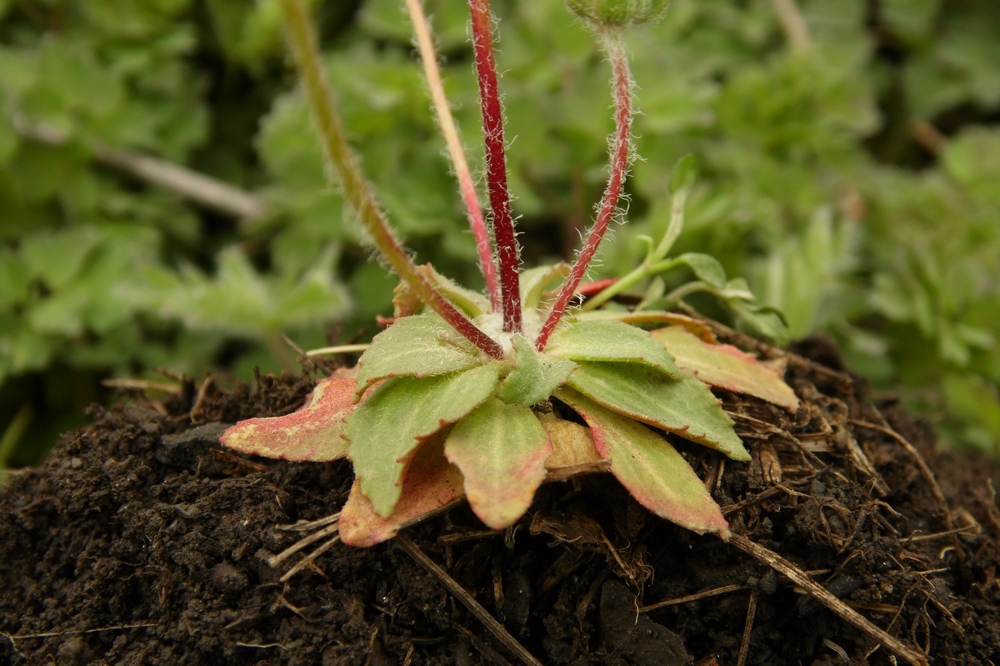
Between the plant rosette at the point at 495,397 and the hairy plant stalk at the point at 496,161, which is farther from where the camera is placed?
the hairy plant stalk at the point at 496,161

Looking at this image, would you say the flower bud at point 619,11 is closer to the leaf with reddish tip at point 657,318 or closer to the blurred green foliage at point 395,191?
the leaf with reddish tip at point 657,318

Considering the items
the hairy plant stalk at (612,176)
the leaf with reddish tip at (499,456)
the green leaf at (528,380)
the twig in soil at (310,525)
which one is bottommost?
the twig in soil at (310,525)

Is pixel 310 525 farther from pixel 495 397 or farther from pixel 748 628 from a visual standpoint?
pixel 748 628

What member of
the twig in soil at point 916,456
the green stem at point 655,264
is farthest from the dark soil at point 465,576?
the green stem at point 655,264

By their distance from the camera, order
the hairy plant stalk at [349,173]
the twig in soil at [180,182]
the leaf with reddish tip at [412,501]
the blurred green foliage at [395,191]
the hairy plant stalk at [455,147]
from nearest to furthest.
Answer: the hairy plant stalk at [349,173], the leaf with reddish tip at [412,501], the hairy plant stalk at [455,147], the blurred green foliage at [395,191], the twig in soil at [180,182]

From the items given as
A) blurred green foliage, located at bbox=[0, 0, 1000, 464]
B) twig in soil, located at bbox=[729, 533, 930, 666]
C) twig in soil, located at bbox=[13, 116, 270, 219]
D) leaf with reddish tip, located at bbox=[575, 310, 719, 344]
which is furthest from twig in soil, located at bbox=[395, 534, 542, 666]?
twig in soil, located at bbox=[13, 116, 270, 219]

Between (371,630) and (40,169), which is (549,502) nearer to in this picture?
(371,630)

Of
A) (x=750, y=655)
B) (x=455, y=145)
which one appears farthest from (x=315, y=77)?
(x=750, y=655)

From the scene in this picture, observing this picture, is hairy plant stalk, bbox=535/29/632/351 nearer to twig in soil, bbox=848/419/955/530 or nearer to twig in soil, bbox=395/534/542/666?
twig in soil, bbox=395/534/542/666
